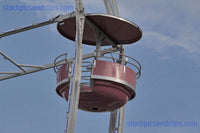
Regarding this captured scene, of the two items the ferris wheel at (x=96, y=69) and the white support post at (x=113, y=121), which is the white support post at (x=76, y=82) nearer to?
the ferris wheel at (x=96, y=69)

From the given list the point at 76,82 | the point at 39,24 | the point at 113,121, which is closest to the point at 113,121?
the point at 113,121

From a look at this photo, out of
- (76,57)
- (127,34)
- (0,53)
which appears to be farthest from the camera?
(0,53)

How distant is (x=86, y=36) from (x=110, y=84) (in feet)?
15.8

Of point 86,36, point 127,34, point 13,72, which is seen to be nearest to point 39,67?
point 13,72

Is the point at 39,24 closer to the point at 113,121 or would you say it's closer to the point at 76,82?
the point at 76,82

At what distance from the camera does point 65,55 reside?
94.1 ft

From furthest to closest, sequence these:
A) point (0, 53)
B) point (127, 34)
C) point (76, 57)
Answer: point (0, 53), point (127, 34), point (76, 57)

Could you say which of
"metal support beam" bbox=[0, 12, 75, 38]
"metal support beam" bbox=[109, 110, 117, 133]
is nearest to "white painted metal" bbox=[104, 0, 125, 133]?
"metal support beam" bbox=[109, 110, 117, 133]

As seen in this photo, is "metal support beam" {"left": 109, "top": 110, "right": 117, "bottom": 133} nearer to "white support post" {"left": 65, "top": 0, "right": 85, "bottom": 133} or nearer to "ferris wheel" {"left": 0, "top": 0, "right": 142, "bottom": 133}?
"ferris wheel" {"left": 0, "top": 0, "right": 142, "bottom": 133}

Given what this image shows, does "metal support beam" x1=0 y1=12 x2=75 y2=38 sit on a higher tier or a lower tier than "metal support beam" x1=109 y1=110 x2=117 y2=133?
higher

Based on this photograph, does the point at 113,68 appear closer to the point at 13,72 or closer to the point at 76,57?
the point at 76,57

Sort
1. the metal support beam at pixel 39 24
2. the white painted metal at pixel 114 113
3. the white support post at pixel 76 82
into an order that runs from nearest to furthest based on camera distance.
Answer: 1. the white support post at pixel 76 82
2. the metal support beam at pixel 39 24
3. the white painted metal at pixel 114 113

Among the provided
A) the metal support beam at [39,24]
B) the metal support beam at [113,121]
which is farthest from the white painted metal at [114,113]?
the metal support beam at [39,24]

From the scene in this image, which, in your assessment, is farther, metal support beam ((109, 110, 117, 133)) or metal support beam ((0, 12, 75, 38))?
→ metal support beam ((109, 110, 117, 133))
